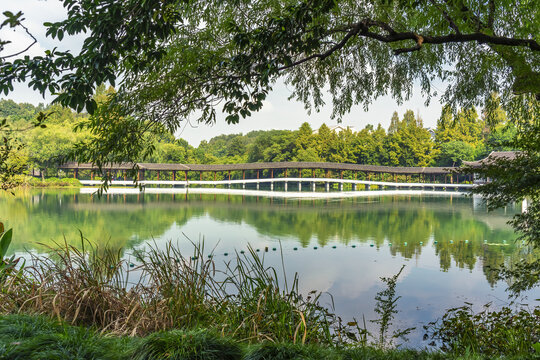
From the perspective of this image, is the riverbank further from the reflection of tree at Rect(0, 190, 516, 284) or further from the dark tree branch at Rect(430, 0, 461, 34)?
the reflection of tree at Rect(0, 190, 516, 284)

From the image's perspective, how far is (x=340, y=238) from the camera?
30.5 ft

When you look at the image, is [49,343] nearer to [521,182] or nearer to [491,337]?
[491,337]

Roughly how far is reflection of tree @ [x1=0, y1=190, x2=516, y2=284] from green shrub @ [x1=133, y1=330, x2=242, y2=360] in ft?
16.6

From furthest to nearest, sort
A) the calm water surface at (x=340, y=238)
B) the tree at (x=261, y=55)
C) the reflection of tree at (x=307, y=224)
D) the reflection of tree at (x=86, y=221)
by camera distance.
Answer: the reflection of tree at (x=86, y=221), the reflection of tree at (x=307, y=224), the calm water surface at (x=340, y=238), the tree at (x=261, y=55)

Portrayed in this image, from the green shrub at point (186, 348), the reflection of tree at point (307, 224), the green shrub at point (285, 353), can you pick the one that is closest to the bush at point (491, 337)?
→ the green shrub at point (285, 353)

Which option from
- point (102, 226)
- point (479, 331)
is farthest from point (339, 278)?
point (102, 226)

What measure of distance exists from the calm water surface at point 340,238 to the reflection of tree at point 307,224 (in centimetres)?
2

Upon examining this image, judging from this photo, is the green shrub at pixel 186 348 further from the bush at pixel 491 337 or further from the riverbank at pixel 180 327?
A: the bush at pixel 491 337

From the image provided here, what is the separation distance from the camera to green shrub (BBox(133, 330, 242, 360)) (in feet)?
5.02

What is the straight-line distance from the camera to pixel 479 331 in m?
3.12

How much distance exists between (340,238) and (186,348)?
795 cm

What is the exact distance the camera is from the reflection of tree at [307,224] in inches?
326

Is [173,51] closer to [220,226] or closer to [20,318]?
[20,318]

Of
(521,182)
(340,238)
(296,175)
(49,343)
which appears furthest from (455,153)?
(49,343)
